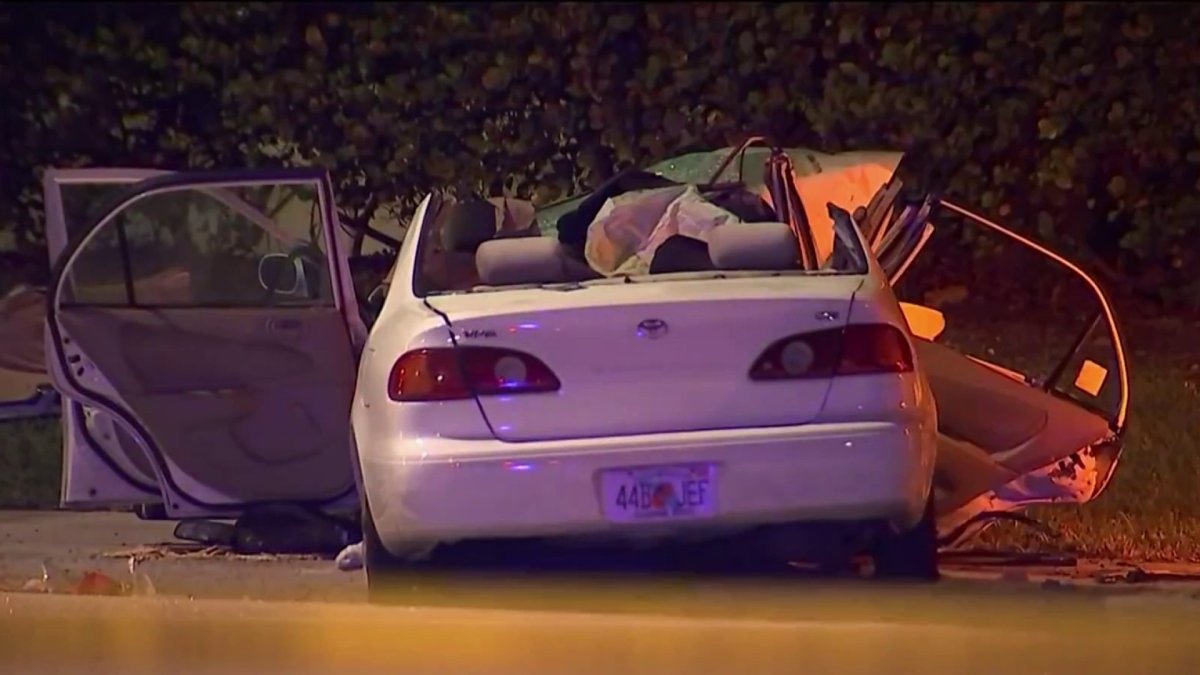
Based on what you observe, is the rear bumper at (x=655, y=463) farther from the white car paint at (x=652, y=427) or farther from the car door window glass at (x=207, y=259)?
the car door window glass at (x=207, y=259)

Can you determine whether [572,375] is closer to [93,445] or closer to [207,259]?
[93,445]

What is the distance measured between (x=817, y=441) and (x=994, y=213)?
5.94 m

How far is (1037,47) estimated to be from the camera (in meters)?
10.7

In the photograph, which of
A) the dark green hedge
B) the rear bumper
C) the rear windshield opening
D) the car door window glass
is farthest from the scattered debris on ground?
the dark green hedge

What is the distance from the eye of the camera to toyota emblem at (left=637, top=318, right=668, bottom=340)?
5.26 meters

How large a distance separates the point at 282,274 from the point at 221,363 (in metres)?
0.39

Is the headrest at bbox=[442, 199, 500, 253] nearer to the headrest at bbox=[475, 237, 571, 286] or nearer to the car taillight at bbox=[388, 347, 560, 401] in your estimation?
the headrest at bbox=[475, 237, 571, 286]

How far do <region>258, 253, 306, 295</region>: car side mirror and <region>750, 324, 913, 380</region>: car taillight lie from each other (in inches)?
89.1

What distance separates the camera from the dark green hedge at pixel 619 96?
34.9 ft

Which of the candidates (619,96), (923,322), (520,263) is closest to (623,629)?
(520,263)

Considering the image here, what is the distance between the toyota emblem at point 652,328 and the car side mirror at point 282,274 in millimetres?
2025

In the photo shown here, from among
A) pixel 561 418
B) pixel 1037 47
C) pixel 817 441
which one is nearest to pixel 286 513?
pixel 561 418

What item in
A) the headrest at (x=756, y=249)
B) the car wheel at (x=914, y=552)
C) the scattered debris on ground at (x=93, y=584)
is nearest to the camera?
the car wheel at (x=914, y=552)

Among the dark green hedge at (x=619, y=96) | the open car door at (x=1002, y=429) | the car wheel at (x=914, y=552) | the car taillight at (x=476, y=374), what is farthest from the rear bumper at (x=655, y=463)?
the dark green hedge at (x=619, y=96)
